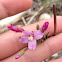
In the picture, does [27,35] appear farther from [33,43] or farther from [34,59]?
[34,59]

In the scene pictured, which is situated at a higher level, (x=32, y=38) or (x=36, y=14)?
(x=36, y=14)

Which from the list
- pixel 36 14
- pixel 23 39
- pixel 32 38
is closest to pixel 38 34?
pixel 32 38

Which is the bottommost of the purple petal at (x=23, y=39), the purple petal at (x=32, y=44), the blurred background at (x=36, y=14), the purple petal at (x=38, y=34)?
the purple petal at (x=32, y=44)

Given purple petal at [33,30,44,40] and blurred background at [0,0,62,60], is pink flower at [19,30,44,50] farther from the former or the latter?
blurred background at [0,0,62,60]

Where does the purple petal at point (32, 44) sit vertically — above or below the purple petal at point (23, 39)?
below

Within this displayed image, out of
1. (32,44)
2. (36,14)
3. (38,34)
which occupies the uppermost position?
(36,14)

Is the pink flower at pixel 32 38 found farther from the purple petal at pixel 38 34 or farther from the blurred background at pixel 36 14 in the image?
the blurred background at pixel 36 14

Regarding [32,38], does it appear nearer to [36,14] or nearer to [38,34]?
[38,34]

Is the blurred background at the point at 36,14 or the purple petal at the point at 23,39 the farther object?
the blurred background at the point at 36,14

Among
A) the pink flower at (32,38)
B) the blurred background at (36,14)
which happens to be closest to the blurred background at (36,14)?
the blurred background at (36,14)

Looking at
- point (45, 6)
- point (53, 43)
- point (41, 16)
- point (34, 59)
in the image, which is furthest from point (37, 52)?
point (45, 6)

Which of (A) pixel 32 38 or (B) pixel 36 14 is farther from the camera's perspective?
(B) pixel 36 14
